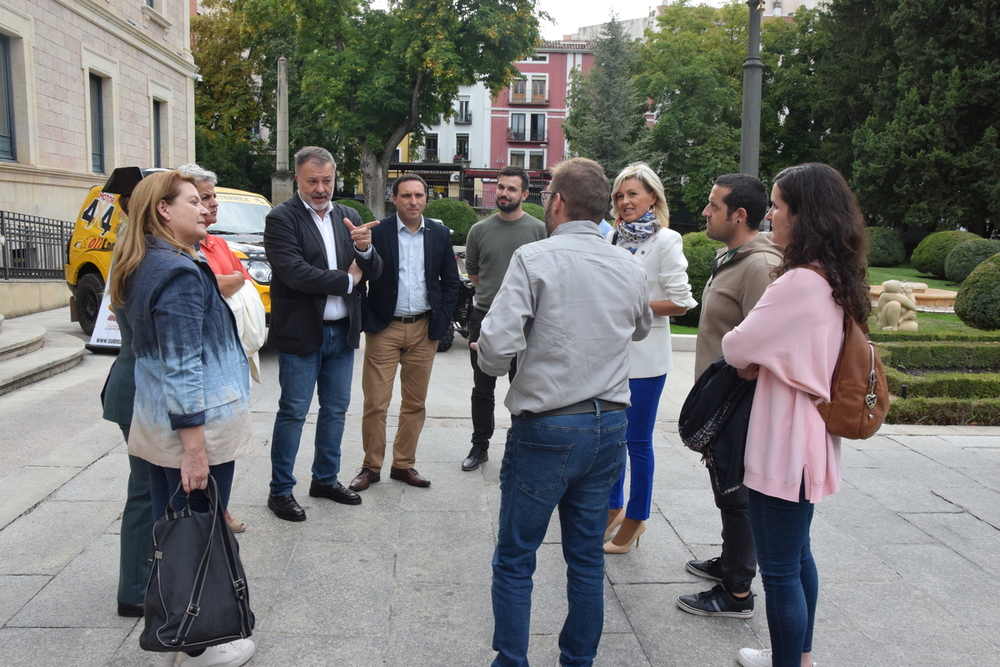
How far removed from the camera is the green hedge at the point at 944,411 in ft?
23.0

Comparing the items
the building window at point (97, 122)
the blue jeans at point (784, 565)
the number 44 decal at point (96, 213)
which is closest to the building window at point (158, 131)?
the building window at point (97, 122)

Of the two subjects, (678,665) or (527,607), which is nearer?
(527,607)

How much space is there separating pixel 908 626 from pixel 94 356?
8762mm

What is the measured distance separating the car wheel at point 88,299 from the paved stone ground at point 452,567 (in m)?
4.05

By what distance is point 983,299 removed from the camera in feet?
30.9

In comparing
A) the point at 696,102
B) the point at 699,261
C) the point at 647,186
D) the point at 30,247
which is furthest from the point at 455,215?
the point at 647,186

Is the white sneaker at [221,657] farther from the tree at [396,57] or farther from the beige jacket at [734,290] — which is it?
the tree at [396,57]

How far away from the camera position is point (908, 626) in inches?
132

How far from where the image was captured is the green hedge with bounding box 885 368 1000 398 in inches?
287

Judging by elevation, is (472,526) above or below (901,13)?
below

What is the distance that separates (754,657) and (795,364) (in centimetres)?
126

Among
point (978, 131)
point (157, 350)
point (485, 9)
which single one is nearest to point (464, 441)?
point (157, 350)

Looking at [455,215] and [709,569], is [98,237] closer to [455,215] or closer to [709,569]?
[709,569]

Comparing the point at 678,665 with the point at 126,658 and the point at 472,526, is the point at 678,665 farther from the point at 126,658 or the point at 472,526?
the point at 126,658
